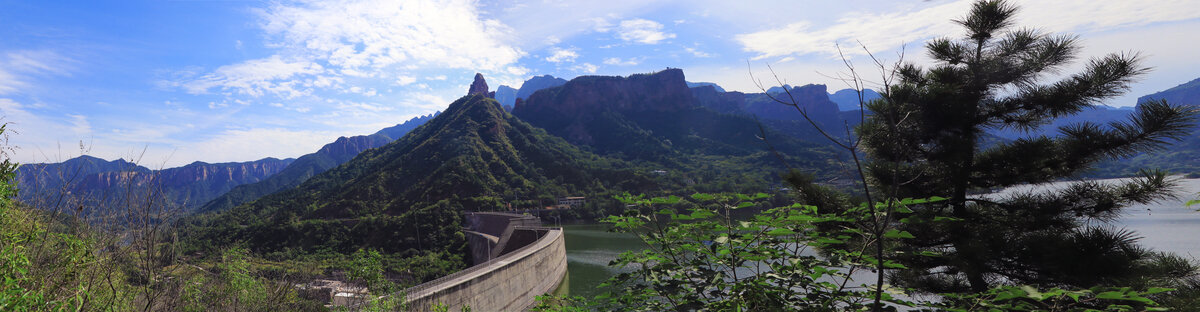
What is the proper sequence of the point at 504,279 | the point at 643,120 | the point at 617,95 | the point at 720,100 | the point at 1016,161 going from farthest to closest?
the point at 720,100
the point at 617,95
the point at 643,120
the point at 504,279
the point at 1016,161

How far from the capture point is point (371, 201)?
54.0 metres

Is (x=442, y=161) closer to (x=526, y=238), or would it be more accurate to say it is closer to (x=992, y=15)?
(x=526, y=238)

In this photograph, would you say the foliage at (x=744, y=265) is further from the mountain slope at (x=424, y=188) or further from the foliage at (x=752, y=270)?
the mountain slope at (x=424, y=188)

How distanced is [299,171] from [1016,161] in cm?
15039

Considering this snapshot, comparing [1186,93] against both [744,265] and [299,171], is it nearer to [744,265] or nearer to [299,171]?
[744,265]

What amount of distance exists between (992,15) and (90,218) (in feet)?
39.5

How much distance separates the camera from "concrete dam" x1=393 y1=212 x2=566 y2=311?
1475 centimetres

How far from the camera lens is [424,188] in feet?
186

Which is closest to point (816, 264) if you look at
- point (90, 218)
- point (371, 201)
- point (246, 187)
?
point (90, 218)

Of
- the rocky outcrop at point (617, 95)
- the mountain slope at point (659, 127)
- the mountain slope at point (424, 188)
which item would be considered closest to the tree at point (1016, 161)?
the mountain slope at point (424, 188)

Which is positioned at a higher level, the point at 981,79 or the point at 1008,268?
the point at 981,79

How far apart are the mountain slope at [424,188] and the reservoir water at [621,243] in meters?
10.3

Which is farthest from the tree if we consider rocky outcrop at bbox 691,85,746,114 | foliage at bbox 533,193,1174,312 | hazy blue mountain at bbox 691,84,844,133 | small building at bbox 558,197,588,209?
rocky outcrop at bbox 691,85,746,114

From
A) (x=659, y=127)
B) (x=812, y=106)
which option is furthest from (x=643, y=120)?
(x=812, y=106)
